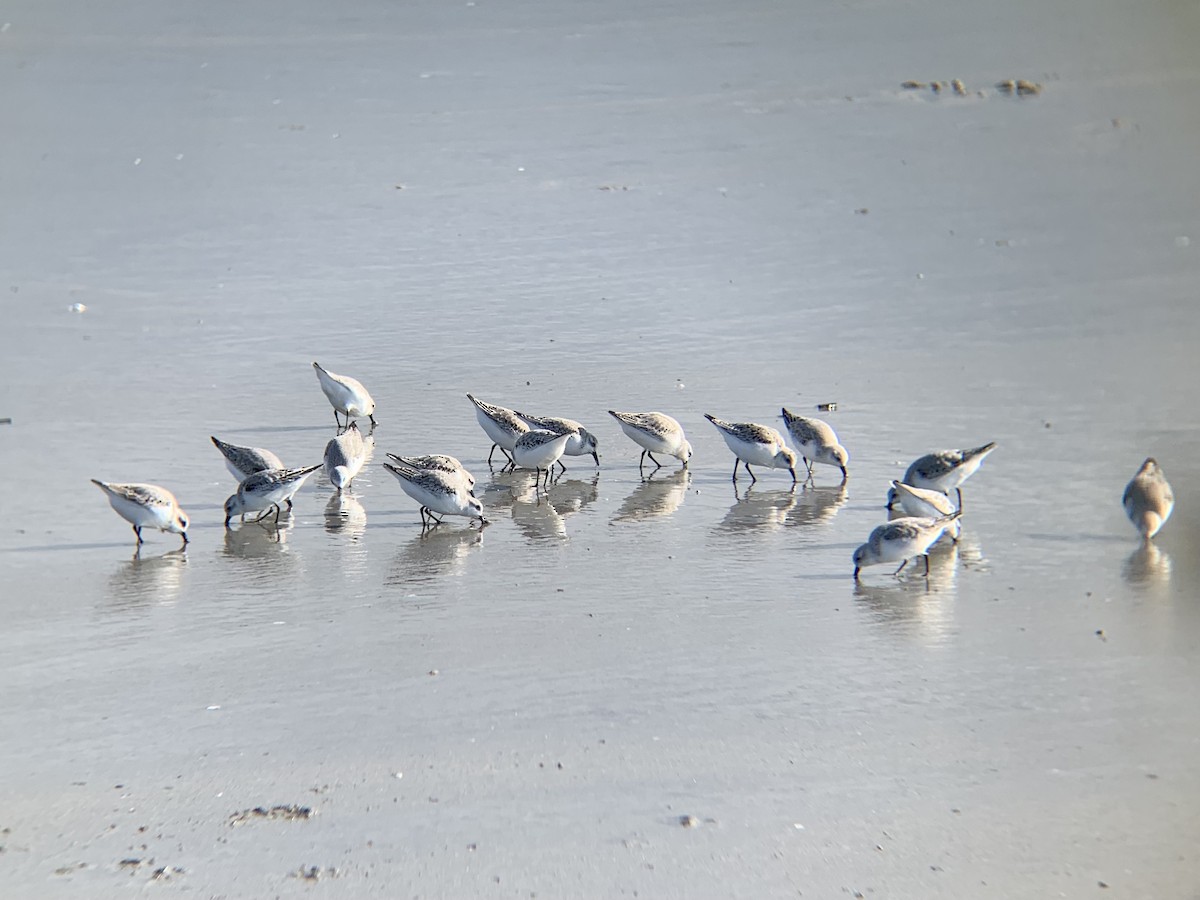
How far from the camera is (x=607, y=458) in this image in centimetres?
1196

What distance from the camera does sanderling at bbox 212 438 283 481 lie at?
10648 mm

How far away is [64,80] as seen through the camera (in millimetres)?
23531

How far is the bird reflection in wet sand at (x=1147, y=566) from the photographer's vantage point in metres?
8.80

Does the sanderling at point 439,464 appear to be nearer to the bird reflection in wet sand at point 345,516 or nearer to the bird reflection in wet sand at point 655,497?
the bird reflection in wet sand at point 345,516

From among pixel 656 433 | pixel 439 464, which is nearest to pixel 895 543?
pixel 656 433

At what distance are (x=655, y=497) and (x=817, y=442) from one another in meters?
1.22

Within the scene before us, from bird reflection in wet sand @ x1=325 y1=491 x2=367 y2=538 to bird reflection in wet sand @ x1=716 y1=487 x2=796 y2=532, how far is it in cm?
238

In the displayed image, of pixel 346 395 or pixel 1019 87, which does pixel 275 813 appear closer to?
pixel 346 395

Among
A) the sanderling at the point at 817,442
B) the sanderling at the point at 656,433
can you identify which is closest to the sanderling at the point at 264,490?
the sanderling at the point at 656,433

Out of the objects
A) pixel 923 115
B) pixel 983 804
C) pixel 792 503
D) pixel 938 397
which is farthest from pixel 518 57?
pixel 983 804

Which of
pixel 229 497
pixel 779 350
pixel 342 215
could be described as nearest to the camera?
pixel 229 497

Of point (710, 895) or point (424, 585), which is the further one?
point (424, 585)

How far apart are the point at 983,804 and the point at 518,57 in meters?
20.1

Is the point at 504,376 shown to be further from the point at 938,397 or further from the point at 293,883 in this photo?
the point at 293,883
